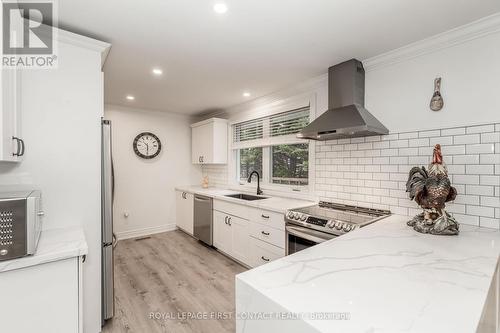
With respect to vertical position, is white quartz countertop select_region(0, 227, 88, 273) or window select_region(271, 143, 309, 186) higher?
window select_region(271, 143, 309, 186)

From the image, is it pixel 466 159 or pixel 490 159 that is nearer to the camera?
pixel 490 159

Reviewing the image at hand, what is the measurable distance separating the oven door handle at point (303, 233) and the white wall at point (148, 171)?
121 inches

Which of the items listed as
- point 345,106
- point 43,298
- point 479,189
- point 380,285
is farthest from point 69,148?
point 479,189

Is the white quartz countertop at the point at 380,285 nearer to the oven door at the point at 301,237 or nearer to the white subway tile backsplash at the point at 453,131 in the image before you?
the oven door at the point at 301,237

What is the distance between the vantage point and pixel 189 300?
2.32 metres

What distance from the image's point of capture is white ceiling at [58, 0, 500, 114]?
5.09 ft

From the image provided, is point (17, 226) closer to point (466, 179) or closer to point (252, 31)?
point (252, 31)

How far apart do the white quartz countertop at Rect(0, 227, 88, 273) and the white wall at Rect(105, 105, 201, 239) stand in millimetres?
2664

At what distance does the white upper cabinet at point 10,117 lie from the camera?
1205mm

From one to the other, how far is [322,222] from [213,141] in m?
2.68

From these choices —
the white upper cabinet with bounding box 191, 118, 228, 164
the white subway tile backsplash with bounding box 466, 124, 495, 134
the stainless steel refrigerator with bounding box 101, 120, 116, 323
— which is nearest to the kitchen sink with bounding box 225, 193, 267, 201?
the white upper cabinet with bounding box 191, 118, 228, 164

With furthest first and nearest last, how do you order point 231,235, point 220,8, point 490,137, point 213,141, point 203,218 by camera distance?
1. point 213,141
2. point 203,218
3. point 231,235
4. point 490,137
5. point 220,8

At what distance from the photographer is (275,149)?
3592 mm

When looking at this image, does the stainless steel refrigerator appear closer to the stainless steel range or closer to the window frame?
the stainless steel range
